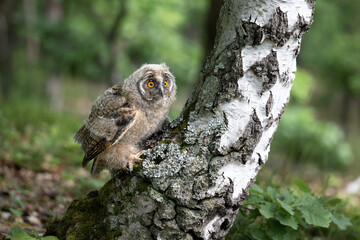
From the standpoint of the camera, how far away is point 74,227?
278cm

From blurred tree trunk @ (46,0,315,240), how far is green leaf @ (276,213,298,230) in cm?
43

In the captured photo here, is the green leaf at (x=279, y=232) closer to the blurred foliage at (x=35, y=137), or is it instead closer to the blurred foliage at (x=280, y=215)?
the blurred foliage at (x=280, y=215)

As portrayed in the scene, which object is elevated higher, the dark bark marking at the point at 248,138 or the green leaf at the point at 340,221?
the green leaf at the point at 340,221

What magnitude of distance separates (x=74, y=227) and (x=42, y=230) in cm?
76

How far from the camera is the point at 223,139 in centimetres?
246

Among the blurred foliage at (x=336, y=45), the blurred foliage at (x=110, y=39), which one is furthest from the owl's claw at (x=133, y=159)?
the blurred foliage at (x=336, y=45)

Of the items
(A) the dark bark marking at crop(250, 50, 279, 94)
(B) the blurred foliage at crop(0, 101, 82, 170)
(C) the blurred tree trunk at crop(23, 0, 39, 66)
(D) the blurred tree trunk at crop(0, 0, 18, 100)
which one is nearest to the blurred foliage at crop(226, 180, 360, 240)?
(A) the dark bark marking at crop(250, 50, 279, 94)

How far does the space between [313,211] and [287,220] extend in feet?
0.87

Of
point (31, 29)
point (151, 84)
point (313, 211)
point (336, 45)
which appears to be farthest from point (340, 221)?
point (336, 45)

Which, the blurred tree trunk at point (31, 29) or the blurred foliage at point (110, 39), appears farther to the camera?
the blurred tree trunk at point (31, 29)

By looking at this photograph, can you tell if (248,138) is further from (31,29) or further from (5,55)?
(5,55)

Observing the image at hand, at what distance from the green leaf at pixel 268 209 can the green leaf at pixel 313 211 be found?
207 mm

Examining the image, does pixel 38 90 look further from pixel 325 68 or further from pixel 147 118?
pixel 147 118

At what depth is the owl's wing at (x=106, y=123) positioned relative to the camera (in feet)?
10.0
